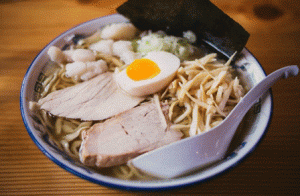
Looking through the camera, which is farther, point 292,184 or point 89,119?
point 89,119

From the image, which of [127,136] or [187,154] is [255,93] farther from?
[127,136]

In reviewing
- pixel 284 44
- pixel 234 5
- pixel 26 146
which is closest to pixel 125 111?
pixel 26 146

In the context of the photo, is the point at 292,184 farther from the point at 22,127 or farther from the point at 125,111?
the point at 22,127

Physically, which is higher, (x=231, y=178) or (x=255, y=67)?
(x=255, y=67)

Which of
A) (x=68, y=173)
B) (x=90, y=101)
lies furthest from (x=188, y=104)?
(x=68, y=173)

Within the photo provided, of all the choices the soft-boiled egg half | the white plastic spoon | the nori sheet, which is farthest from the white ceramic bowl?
the soft-boiled egg half

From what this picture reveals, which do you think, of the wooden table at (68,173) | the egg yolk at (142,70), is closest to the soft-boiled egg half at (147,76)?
the egg yolk at (142,70)

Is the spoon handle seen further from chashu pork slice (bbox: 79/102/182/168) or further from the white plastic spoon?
chashu pork slice (bbox: 79/102/182/168)
